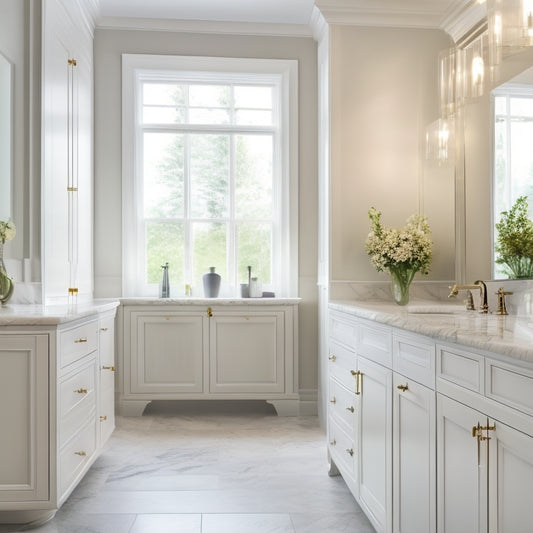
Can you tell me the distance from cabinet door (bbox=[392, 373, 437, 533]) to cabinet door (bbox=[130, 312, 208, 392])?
2.36 metres

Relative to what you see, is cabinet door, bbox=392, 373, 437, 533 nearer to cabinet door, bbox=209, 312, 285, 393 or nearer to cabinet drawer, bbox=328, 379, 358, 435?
cabinet drawer, bbox=328, 379, 358, 435

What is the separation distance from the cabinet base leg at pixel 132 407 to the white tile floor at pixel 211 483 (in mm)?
64

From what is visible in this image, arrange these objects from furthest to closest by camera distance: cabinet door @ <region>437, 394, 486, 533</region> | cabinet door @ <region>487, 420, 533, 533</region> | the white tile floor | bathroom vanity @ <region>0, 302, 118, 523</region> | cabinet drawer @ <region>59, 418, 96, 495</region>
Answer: the white tile floor, cabinet drawer @ <region>59, 418, 96, 495</region>, bathroom vanity @ <region>0, 302, 118, 523</region>, cabinet door @ <region>437, 394, 486, 533</region>, cabinet door @ <region>487, 420, 533, 533</region>

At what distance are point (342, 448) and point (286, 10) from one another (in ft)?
10.2

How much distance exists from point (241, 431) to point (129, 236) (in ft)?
5.61

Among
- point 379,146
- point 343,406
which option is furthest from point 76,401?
point 379,146

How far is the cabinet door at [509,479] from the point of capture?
115 centimetres

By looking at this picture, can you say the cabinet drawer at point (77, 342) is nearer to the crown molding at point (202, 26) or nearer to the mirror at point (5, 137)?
the mirror at point (5, 137)

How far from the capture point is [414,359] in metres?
1.87

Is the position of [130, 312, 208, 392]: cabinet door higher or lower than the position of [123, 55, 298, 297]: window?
lower

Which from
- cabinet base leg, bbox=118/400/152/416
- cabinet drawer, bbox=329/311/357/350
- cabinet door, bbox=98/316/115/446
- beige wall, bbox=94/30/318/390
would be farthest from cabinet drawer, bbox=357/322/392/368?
cabinet base leg, bbox=118/400/152/416

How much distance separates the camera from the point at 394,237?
3.12 meters

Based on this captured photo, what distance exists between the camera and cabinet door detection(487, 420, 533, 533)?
1.15 metres

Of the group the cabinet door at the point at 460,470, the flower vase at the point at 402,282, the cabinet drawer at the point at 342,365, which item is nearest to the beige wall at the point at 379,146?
the flower vase at the point at 402,282
